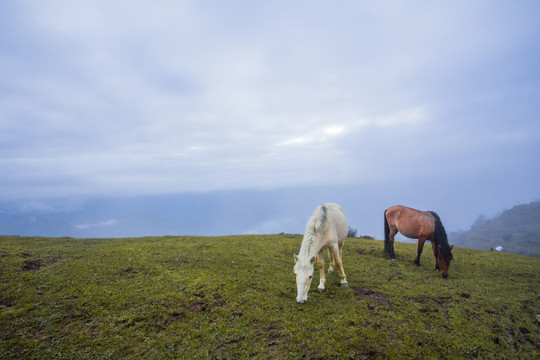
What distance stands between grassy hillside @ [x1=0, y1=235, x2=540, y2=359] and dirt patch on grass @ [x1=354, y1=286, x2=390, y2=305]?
0.11 ft

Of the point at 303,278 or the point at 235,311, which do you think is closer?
the point at 235,311

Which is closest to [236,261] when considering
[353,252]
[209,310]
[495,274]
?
[209,310]

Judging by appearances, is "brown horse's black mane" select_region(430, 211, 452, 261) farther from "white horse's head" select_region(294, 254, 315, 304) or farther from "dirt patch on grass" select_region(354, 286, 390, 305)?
"white horse's head" select_region(294, 254, 315, 304)

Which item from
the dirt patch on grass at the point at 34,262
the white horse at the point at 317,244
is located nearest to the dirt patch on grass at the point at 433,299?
the white horse at the point at 317,244

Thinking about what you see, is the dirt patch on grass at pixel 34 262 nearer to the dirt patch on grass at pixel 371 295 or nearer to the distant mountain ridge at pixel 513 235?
the dirt patch on grass at pixel 371 295

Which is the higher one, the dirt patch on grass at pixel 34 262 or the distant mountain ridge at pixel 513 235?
the dirt patch on grass at pixel 34 262

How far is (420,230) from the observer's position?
37.9 feet

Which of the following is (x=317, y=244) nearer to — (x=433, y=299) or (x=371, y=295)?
(x=371, y=295)

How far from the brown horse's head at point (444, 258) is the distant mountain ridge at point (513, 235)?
300 feet

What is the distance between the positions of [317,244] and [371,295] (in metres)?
2.33

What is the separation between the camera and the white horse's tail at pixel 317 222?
25.0ft

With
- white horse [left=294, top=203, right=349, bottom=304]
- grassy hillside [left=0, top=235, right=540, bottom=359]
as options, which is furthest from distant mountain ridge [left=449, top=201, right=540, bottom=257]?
white horse [left=294, top=203, right=349, bottom=304]

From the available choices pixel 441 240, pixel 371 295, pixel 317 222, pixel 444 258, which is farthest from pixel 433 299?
pixel 317 222

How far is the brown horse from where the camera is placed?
10156 millimetres
